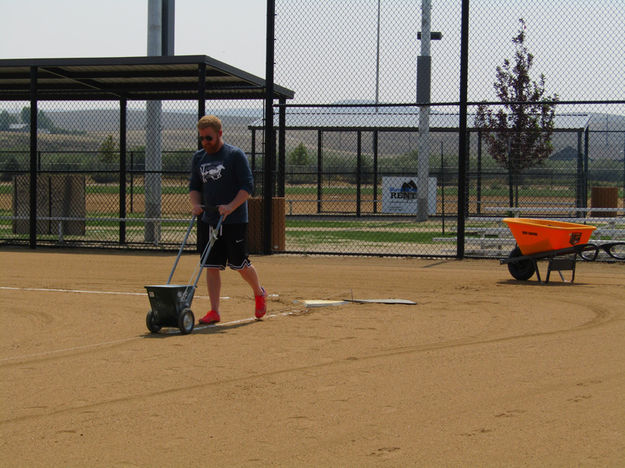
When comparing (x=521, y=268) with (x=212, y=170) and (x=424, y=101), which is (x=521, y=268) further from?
(x=424, y=101)

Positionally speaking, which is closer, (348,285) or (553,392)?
(553,392)

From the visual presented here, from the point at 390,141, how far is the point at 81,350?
77950 mm

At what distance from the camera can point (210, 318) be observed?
809 cm

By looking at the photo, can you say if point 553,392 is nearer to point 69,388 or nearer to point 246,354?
point 246,354

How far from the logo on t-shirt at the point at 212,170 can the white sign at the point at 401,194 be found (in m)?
19.3

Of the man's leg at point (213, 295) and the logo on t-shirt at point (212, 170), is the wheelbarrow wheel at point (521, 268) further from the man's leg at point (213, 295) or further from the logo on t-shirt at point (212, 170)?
the logo on t-shirt at point (212, 170)

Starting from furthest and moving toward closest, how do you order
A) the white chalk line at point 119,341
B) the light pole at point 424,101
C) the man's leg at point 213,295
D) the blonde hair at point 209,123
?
1. the light pole at point 424,101
2. the man's leg at point 213,295
3. the blonde hair at point 209,123
4. the white chalk line at point 119,341

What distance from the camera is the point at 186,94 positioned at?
19.3 m

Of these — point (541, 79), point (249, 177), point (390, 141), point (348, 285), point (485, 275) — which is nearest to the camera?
point (249, 177)

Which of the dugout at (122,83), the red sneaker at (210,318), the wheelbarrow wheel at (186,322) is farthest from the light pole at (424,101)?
the wheelbarrow wheel at (186,322)

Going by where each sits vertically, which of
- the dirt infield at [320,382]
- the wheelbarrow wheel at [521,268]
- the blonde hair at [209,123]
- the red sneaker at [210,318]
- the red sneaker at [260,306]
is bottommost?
the dirt infield at [320,382]

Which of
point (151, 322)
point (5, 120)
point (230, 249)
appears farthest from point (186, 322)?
point (5, 120)

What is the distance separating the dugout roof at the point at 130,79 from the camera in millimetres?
15453

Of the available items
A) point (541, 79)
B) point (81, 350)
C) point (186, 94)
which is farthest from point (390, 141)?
point (81, 350)
